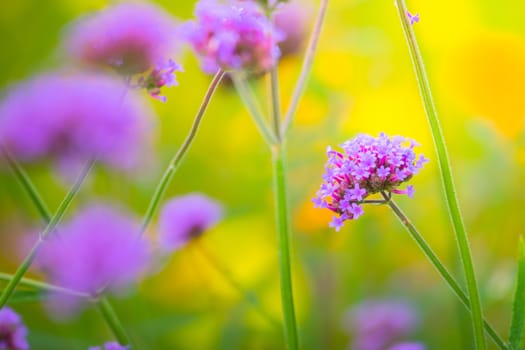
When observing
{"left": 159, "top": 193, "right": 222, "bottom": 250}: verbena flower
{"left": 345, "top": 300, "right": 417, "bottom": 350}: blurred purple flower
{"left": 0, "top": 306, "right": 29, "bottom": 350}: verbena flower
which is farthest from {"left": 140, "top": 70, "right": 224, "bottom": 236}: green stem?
{"left": 345, "top": 300, "right": 417, "bottom": 350}: blurred purple flower

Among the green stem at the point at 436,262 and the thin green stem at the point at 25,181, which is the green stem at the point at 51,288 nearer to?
the thin green stem at the point at 25,181

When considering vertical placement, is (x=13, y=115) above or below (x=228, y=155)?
below

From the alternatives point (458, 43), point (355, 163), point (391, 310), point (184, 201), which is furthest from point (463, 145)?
point (355, 163)

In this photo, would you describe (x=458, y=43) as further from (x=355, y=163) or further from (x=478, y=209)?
(x=355, y=163)

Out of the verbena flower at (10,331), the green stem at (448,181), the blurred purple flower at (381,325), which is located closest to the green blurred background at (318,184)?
the blurred purple flower at (381,325)

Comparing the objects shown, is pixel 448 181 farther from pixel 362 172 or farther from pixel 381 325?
pixel 381 325

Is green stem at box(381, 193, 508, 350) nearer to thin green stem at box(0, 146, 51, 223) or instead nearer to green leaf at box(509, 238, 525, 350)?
green leaf at box(509, 238, 525, 350)

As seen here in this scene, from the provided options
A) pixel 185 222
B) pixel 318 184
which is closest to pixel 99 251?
pixel 185 222
